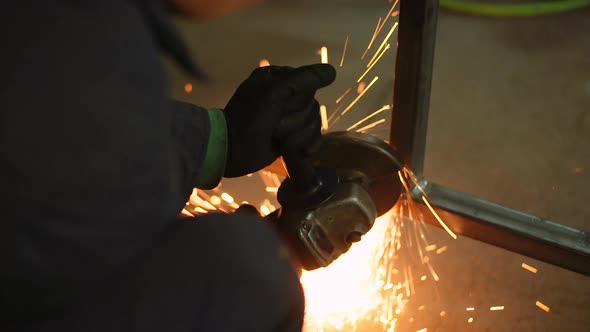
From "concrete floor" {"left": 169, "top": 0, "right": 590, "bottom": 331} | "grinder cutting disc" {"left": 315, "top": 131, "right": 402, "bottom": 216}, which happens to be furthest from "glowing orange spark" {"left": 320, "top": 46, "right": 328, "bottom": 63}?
"grinder cutting disc" {"left": 315, "top": 131, "right": 402, "bottom": 216}

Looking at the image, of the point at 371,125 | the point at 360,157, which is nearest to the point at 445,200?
the point at 360,157

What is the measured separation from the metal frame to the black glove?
219 millimetres

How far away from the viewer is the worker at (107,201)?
61 centimetres

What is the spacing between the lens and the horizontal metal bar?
1.24 meters

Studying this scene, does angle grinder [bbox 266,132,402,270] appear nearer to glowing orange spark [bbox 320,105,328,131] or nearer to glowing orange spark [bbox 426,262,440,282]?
glowing orange spark [bbox 426,262,440,282]

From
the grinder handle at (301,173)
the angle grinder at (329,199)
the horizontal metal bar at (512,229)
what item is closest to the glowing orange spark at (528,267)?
the horizontal metal bar at (512,229)

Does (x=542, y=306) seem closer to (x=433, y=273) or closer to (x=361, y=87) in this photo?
(x=433, y=273)

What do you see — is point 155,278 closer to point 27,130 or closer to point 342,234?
point 27,130

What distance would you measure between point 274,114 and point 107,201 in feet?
1.16

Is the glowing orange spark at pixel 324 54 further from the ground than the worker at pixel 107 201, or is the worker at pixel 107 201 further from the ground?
the worker at pixel 107 201

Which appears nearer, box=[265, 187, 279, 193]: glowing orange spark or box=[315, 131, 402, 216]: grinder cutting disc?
box=[315, 131, 402, 216]: grinder cutting disc

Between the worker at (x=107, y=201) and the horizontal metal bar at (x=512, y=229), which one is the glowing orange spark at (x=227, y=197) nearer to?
the horizontal metal bar at (x=512, y=229)

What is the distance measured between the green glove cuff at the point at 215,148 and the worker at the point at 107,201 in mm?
184

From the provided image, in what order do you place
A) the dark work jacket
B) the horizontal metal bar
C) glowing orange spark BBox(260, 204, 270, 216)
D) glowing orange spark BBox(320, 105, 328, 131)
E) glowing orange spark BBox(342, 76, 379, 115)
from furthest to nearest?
glowing orange spark BBox(342, 76, 379, 115) → glowing orange spark BBox(320, 105, 328, 131) → glowing orange spark BBox(260, 204, 270, 216) → the horizontal metal bar → the dark work jacket
